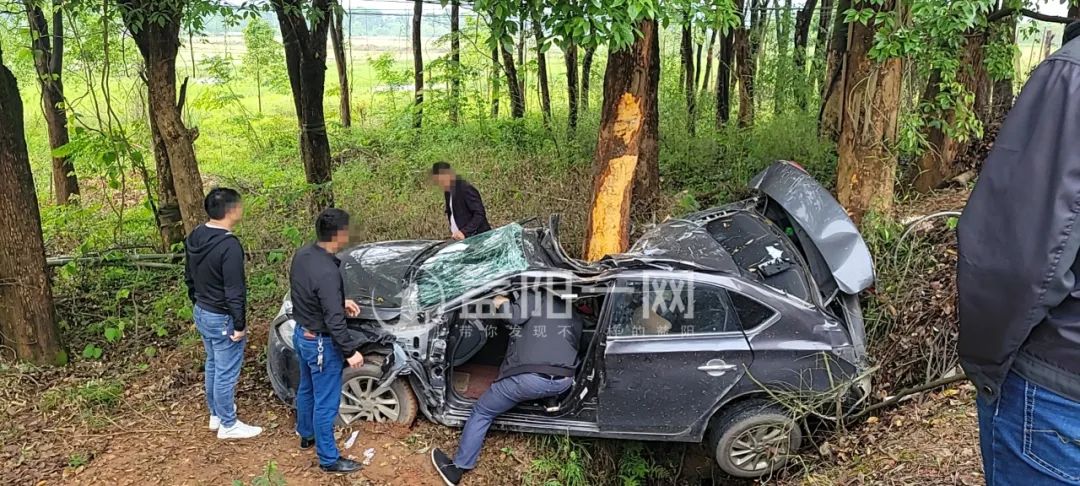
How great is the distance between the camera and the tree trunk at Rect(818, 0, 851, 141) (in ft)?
30.9

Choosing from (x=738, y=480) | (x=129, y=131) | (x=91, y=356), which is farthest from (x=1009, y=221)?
(x=129, y=131)

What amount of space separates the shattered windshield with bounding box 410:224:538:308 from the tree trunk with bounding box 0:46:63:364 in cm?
315

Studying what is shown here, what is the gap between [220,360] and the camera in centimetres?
448

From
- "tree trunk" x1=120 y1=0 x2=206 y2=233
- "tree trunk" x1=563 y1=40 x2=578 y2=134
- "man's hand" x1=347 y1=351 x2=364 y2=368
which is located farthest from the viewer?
"tree trunk" x1=563 y1=40 x2=578 y2=134

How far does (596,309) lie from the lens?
4.58 m

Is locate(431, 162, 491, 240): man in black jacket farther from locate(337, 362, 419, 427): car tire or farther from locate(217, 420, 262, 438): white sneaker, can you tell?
locate(217, 420, 262, 438): white sneaker

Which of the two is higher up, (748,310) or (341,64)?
(341,64)

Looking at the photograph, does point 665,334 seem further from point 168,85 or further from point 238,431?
point 168,85

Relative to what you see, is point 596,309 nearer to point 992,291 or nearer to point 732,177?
point 992,291

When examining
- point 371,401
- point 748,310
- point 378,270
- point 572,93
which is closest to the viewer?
point 748,310

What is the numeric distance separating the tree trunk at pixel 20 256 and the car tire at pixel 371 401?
277cm

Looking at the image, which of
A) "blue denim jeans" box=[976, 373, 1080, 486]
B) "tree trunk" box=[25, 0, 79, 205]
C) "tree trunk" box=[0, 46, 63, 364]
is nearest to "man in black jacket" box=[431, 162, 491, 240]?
"tree trunk" box=[0, 46, 63, 364]

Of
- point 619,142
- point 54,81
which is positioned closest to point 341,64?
point 54,81

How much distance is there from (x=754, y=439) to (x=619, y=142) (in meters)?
2.68
